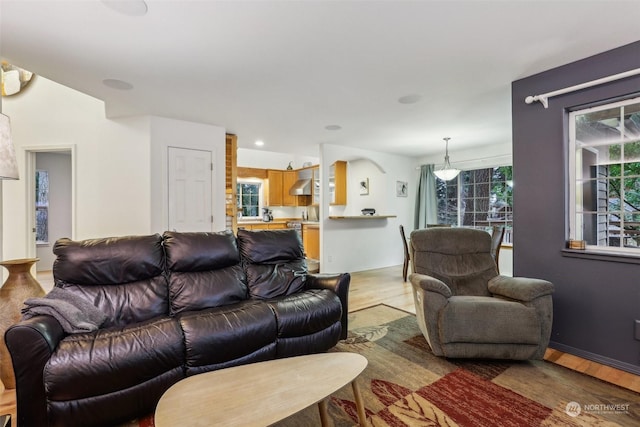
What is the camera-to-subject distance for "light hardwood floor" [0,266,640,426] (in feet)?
6.60

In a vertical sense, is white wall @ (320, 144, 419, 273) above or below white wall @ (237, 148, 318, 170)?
below

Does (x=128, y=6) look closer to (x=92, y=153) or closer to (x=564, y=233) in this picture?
(x=92, y=153)

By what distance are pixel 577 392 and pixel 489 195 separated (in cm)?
425

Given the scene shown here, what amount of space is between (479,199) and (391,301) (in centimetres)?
321

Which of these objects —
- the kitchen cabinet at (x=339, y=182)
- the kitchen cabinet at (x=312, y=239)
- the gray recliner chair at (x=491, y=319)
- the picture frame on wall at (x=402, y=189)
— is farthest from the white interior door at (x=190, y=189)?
the picture frame on wall at (x=402, y=189)

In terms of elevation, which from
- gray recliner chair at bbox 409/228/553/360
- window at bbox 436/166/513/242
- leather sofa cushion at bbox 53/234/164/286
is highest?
window at bbox 436/166/513/242

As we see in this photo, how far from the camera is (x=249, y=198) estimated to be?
7781 mm

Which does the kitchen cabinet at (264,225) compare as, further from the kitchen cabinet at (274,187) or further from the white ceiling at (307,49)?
the white ceiling at (307,49)

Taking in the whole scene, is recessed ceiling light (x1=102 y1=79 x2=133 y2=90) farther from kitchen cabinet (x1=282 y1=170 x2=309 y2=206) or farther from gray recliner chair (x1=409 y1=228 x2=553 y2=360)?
kitchen cabinet (x1=282 y1=170 x2=309 y2=206)

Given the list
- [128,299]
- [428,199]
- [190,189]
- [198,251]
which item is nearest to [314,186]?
[428,199]

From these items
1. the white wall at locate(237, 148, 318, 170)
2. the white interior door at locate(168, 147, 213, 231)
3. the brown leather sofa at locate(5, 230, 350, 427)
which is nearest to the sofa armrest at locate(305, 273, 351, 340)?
the brown leather sofa at locate(5, 230, 350, 427)

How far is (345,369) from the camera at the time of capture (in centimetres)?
144

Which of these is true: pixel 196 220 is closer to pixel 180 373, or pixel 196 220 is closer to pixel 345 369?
pixel 180 373

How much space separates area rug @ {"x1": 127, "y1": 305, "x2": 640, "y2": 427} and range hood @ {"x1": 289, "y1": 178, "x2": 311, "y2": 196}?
513cm
